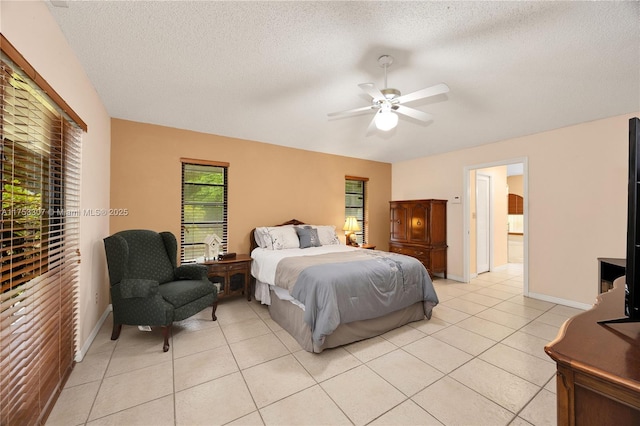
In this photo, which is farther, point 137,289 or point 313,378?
point 137,289

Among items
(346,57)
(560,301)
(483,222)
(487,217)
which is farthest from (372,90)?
(487,217)

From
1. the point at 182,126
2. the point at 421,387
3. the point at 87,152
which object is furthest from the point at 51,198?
the point at 421,387

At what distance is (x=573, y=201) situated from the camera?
142 inches

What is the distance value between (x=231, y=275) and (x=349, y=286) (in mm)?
1957

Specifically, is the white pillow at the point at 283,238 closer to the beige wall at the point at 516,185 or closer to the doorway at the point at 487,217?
the doorway at the point at 487,217

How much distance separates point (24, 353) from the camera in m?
1.38

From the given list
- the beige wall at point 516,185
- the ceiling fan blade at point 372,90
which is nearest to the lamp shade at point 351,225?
the ceiling fan blade at point 372,90

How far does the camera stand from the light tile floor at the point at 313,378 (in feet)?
5.44

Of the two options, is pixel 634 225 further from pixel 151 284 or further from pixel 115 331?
pixel 115 331

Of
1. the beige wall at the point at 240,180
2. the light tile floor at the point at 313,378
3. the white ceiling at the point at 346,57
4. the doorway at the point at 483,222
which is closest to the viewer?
the light tile floor at the point at 313,378

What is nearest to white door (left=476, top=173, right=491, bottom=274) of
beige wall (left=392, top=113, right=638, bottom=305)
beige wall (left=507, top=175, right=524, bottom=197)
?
beige wall (left=392, top=113, right=638, bottom=305)

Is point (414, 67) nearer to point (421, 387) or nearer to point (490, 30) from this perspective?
point (490, 30)

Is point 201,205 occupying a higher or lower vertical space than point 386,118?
lower

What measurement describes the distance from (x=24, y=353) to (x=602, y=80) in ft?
16.8
